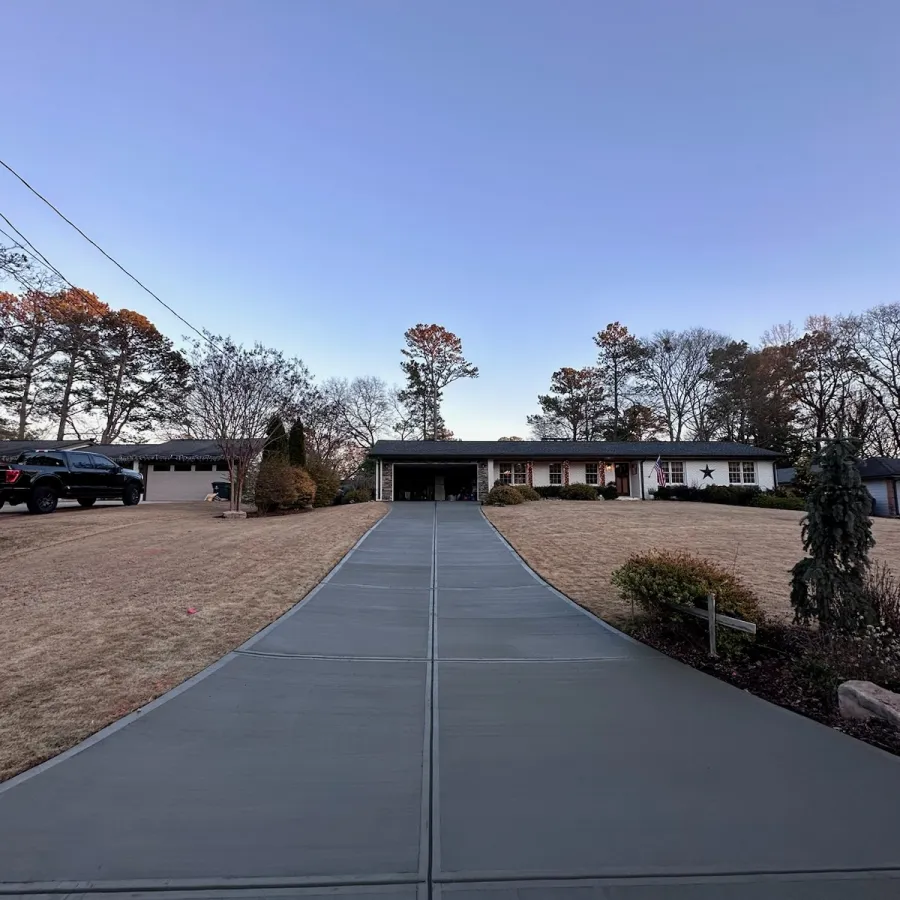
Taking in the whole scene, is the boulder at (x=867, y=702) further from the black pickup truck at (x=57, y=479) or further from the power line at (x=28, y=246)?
the black pickup truck at (x=57, y=479)

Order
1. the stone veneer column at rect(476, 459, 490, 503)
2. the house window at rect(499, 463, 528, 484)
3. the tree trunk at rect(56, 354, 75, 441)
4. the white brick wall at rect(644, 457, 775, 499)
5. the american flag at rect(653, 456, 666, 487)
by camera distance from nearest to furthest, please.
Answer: the stone veneer column at rect(476, 459, 490, 503) → the house window at rect(499, 463, 528, 484) → the american flag at rect(653, 456, 666, 487) → the white brick wall at rect(644, 457, 775, 499) → the tree trunk at rect(56, 354, 75, 441)

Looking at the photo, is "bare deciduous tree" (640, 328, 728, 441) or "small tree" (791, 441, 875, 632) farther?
"bare deciduous tree" (640, 328, 728, 441)

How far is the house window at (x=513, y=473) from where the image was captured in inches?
1167

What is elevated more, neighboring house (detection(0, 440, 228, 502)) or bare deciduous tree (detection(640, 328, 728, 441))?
bare deciduous tree (detection(640, 328, 728, 441))

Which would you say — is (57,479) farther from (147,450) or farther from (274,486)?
(147,450)

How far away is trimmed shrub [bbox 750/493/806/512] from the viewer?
24.8 m

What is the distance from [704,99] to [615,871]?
46.1ft

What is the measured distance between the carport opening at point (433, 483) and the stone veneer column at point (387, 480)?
4.34 m

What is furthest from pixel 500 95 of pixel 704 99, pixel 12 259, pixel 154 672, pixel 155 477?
pixel 155 477

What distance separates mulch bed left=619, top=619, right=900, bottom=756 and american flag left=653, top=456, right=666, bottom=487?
25436 mm

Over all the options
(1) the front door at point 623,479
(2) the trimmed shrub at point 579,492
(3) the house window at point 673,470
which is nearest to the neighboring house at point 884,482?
(3) the house window at point 673,470

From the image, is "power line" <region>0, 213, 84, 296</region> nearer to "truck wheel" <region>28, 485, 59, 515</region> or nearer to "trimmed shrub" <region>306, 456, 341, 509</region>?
"truck wheel" <region>28, 485, 59, 515</region>

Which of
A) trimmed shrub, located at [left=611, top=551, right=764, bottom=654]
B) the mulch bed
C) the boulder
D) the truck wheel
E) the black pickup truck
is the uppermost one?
the black pickup truck

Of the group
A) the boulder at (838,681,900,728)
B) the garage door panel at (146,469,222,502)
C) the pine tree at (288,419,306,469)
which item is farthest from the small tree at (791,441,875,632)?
the garage door panel at (146,469,222,502)
